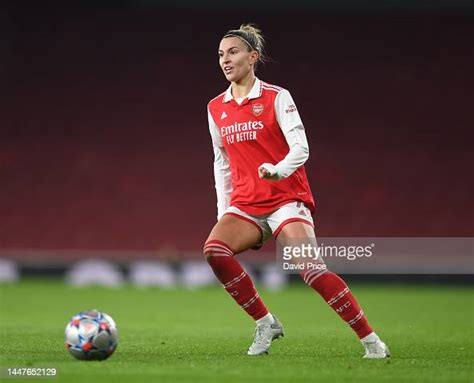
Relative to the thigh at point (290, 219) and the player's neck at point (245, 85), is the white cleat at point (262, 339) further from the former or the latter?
the player's neck at point (245, 85)

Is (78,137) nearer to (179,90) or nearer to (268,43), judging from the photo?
(179,90)

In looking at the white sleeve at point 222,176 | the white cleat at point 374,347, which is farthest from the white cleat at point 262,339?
the white sleeve at point 222,176

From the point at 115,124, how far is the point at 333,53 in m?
4.51

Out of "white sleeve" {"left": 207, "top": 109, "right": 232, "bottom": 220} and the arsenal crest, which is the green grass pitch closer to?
"white sleeve" {"left": 207, "top": 109, "right": 232, "bottom": 220}

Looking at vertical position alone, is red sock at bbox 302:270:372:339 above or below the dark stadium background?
below

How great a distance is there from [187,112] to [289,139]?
12.8m

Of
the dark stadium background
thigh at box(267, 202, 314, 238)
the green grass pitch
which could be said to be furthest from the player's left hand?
the dark stadium background

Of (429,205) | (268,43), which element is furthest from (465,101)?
(268,43)

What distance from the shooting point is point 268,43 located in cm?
1816

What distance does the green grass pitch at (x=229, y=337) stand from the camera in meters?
4.92

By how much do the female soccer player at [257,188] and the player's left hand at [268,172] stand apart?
0.49ft

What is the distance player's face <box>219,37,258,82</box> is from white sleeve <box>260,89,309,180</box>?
1.04 ft

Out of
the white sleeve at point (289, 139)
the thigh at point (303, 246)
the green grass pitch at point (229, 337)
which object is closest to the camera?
the green grass pitch at point (229, 337)

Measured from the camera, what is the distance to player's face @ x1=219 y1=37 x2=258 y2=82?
602cm
